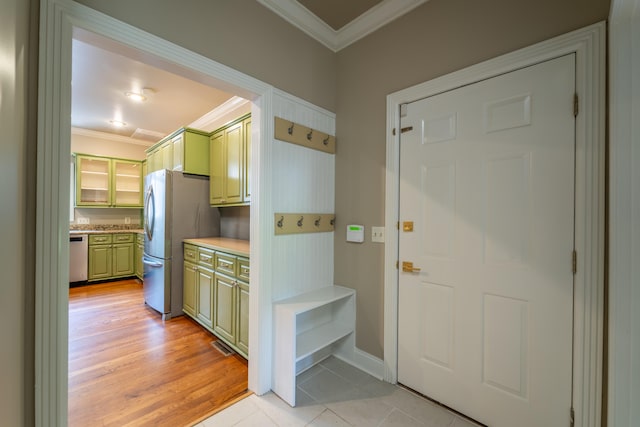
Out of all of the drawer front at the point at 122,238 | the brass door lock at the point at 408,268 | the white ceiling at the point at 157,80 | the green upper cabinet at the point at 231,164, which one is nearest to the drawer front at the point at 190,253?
the green upper cabinet at the point at 231,164

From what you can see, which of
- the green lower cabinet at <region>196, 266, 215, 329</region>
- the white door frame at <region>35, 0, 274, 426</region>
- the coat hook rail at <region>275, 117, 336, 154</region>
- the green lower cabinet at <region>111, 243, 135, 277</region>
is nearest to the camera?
the white door frame at <region>35, 0, 274, 426</region>

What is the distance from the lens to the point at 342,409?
1693 mm

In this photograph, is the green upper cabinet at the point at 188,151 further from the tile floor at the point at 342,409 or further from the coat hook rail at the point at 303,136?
the tile floor at the point at 342,409

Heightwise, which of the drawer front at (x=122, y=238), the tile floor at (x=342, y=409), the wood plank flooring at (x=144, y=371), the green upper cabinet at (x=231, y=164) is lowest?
the wood plank flooring at (x=144, y=371)

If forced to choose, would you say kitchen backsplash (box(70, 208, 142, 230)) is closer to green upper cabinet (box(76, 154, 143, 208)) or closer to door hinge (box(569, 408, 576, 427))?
green upper cabinet (box(76, 154, 143, 208))

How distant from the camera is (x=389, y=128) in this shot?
199 centimetres

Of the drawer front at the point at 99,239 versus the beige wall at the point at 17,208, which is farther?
the drawer front at the point at 99,239

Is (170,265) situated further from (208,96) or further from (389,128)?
(389,128)

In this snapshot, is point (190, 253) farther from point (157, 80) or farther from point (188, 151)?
point (157, 80)

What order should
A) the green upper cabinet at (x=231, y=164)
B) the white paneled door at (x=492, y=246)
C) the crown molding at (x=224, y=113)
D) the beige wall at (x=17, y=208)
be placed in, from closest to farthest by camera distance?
1. the beige wall at (x=17, y=208)
2. the white paneled door at (x=492, y=246)
3. the green upper cabinet at (x=231, y=164)
4. the crown molding at (x=224, y=113)

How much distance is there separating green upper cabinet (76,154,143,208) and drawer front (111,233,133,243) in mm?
714

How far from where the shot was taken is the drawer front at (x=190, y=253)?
2.97 meters

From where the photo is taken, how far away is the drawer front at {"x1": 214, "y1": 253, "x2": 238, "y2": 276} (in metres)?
2.35

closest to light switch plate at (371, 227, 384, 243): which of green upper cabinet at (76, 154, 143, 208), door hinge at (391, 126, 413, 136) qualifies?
door hinge at (391, 126, 413, 136)
